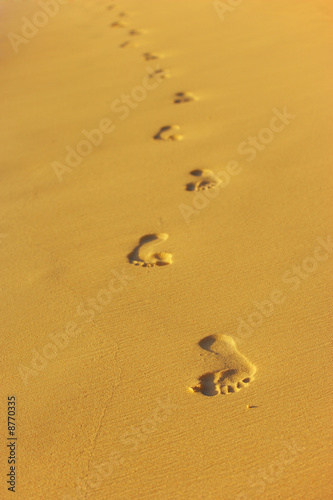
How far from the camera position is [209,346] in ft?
6.83

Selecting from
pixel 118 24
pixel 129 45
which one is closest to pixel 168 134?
pixel 129 45

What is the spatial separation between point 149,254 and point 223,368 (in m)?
0.85

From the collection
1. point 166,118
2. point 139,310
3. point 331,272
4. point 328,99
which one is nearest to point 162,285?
point 139,310

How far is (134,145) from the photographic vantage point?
3.77 metres

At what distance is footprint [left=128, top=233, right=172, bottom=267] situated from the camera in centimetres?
261

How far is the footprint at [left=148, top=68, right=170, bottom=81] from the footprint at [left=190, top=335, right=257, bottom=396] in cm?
340

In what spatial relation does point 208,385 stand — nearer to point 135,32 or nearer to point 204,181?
point 204,181

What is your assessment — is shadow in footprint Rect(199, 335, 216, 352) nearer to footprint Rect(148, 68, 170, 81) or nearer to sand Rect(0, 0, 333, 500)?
sand Rect(0, 0, 333, 500)

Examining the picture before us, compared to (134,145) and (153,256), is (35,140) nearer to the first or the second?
(134,145)

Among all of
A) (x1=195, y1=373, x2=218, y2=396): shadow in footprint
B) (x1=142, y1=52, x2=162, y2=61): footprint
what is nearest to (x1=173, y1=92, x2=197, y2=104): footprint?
(x1=142, y1=52, x2=162, y2=61): footprint

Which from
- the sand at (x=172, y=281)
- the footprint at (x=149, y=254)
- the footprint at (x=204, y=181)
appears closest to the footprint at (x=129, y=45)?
the sand at (x=172, y=281)

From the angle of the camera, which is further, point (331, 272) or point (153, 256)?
point (153, 256)

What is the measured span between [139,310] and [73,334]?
0.30 meters

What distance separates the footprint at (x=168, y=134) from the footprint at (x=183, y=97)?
0.51 metres
